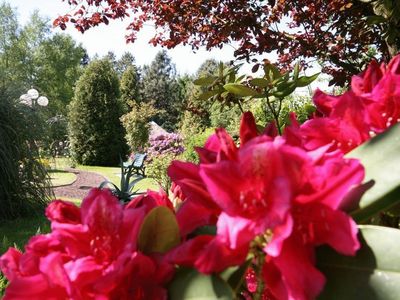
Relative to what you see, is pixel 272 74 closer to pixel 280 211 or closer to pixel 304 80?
pixel 304 80

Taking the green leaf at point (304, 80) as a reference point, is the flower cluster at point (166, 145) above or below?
below

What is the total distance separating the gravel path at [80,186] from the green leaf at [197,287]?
10.5 meters

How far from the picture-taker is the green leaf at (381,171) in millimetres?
456

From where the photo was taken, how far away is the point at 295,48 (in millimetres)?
4457

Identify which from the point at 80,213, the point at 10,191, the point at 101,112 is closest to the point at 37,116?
the point at 10,191

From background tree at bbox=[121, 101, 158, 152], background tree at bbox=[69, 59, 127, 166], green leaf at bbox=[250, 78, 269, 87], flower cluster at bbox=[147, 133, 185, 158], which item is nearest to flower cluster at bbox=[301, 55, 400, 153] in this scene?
green leaf at bbox=[250, 78, 269, 87]

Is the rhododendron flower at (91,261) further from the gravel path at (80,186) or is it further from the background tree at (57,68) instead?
the background tree at (57,68)

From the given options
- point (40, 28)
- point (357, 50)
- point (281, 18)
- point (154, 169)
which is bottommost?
point (154, 169)

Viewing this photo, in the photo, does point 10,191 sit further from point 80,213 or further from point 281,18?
point 80,213

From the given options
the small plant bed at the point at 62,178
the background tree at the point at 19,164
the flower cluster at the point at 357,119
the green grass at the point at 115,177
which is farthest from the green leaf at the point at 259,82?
the small plant bed at the point at 62,178

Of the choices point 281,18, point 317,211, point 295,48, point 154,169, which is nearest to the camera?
point 317,211

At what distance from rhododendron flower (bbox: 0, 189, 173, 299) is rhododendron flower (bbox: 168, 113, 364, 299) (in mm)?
52

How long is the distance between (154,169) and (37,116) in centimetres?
432

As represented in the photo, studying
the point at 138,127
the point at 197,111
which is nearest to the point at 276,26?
the point at 197,111
